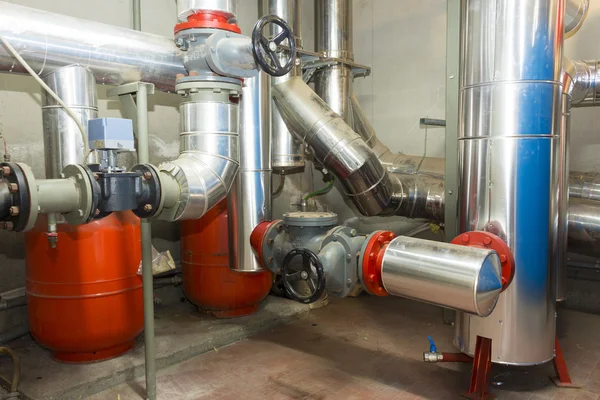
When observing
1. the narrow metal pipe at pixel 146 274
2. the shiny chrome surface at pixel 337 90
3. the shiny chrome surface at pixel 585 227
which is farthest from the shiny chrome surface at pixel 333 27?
the shiny chrome surface at pixel 585 227

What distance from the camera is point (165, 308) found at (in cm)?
296

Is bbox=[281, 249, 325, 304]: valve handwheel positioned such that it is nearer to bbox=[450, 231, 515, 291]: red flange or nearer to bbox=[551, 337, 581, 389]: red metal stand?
bbox=[450, 231, 515, 291]: red flange

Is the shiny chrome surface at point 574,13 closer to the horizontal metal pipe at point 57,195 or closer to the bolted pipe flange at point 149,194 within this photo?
the bolted pipe flange at point 149,194

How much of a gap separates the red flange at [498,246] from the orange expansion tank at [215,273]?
4.41 ft

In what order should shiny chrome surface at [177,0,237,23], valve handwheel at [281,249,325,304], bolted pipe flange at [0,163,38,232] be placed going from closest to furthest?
bolted pipe flange at [0,163,38,232]
valve handwheel at [281,249,325,304]
shiny chrome surface at [177,0,237,23]

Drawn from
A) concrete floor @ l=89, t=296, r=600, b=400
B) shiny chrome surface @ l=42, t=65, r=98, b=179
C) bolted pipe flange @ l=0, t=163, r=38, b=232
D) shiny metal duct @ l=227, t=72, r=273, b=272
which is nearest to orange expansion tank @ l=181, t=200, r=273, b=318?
concrete floor @ l=89, t=296, r=600, b=400

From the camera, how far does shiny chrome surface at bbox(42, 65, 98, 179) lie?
181cm

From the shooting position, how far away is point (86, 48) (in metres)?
1.81

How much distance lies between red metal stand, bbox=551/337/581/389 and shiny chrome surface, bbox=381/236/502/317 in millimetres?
696

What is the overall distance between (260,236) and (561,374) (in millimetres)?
1432

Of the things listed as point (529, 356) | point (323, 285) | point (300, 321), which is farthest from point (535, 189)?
point (300, 321)

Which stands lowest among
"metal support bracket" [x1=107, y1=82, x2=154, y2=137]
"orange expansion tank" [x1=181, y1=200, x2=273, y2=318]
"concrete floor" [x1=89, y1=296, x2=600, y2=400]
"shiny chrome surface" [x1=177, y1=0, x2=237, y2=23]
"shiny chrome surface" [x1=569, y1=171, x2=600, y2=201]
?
"concrete floor" [x1=89, y1=296, x2=600, y2=400]

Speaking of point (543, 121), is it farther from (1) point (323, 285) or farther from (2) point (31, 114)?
(2) point (31, 114)

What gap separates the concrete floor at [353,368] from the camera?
1.96 meters
